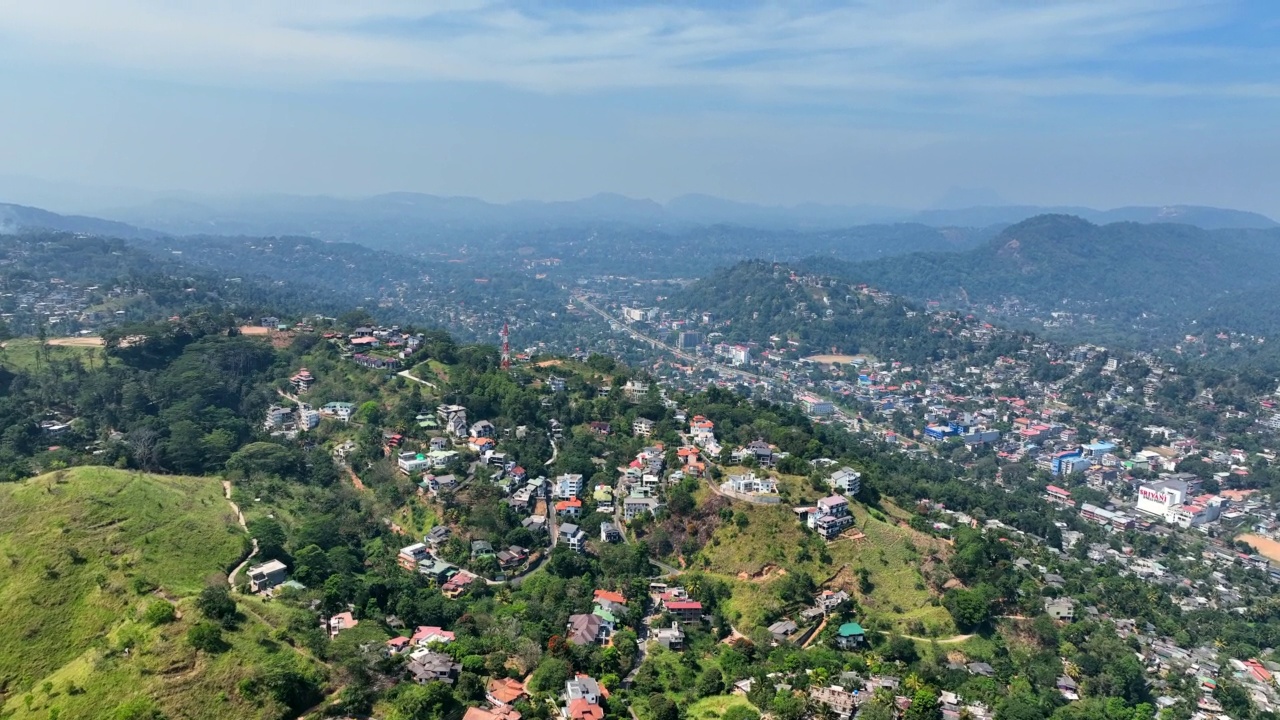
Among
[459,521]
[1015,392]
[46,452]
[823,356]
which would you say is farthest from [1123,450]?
[46,452]

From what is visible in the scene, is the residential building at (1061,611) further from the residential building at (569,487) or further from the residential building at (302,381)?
the residential building at (302,381)

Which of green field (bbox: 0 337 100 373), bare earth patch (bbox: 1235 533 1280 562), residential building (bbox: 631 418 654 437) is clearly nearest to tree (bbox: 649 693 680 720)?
residential building (bbox: 631 418 654 437)

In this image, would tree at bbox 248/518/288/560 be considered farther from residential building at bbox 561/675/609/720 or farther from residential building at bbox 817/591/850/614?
residential building at bbox 817/591/850/614

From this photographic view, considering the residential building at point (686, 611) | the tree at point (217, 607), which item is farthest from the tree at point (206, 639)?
the residential building at point (686, 611)

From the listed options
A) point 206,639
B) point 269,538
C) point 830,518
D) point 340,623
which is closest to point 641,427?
point 830,518

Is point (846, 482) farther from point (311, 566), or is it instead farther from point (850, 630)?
point (311, 566)

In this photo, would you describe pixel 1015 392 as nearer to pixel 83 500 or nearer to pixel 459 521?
pixel 459 521
